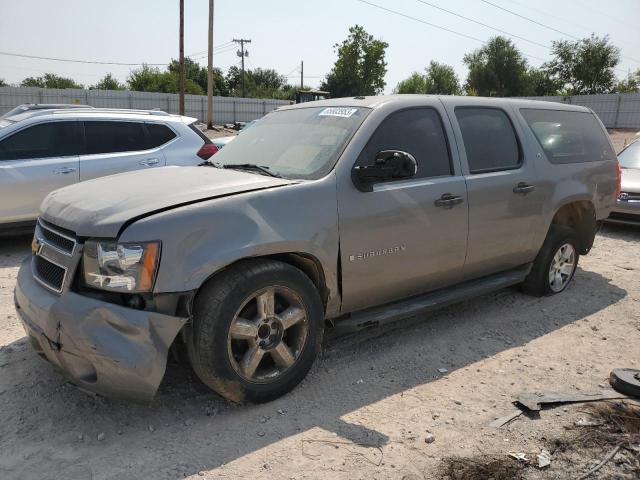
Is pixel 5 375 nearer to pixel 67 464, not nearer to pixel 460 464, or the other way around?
pixel 67 464

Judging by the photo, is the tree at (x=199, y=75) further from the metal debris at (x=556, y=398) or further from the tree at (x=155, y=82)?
the metal debris at (x=556, y=398)

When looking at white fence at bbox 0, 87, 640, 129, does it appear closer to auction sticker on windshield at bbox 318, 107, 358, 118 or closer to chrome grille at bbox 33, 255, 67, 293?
auction sticker on windshield at bbox 318, 107, 358, 118

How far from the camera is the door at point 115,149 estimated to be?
708 cm

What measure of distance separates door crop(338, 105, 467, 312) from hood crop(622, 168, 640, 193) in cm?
594

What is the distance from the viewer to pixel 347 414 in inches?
129

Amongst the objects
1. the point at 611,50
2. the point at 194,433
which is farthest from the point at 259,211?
the point at 611,50

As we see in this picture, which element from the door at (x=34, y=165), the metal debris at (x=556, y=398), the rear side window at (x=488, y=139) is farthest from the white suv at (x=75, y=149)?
the metal debris at (x=556, y=398)

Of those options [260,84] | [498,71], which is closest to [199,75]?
[260,84]

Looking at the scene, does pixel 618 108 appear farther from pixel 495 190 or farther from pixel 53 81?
pixel 53 81

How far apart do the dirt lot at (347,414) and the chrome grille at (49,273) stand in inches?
28.6

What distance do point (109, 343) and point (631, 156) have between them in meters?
10.2

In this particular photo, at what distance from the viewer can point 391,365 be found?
395 centimetres

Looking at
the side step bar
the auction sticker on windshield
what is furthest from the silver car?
the auction sticker on windshield

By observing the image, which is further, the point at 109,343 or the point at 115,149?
the point at 115,149
